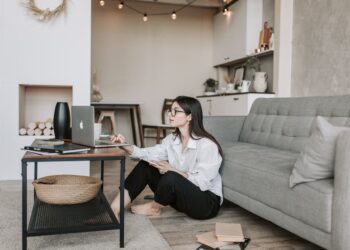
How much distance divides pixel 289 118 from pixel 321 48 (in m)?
1.62

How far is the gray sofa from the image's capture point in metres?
1.62

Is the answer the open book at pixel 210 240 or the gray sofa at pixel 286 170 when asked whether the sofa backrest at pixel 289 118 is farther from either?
the open book at pixel 210 240

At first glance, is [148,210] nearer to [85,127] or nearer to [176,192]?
[176,192]

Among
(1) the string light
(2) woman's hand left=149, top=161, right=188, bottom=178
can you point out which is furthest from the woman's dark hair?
(1) the string light

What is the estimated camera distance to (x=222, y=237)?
6.51 ft

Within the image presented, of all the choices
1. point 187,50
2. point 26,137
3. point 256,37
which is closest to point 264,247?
point 26,137

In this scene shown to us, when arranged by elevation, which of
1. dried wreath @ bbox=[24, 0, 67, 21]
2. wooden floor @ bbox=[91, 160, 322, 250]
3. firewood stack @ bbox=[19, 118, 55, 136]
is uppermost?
dried wreath @ bbox=[24, 0, 67, 21]

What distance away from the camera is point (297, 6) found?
4758mm

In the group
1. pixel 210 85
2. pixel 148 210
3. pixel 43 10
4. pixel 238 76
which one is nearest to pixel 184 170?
pixel 148 210

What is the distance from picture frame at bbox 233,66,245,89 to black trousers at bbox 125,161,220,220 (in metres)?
3.76

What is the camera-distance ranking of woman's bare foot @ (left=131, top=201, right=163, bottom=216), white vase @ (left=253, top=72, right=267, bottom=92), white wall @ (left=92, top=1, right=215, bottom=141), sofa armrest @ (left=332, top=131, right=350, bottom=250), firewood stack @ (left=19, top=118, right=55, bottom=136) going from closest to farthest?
sofa armrest @ (left=332, top=131, right=350, bottom=250), woman's bare foot @ (left=131, top=201, right=163, bottom=216), firewood stack @ (left=19, top=118, right=55, bottom=136), white vase @ (left=253, top=72, right=267, bottom=92), white wall @ (left=92, top=1, right=215, bottom=141)

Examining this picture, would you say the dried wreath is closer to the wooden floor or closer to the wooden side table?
the wooden side table

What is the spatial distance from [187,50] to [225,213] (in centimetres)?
489

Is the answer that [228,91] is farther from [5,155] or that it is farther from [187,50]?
[5,155]
